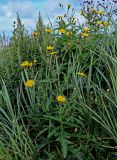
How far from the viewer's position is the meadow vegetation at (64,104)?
3359 millimetres

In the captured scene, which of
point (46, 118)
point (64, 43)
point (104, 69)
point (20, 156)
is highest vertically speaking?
point (64, 43)

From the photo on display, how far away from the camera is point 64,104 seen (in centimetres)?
334

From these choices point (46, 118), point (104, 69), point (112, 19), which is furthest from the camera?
point (112, 19)

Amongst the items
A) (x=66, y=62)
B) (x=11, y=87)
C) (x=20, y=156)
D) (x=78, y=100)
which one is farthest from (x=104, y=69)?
(x=20, y=156)

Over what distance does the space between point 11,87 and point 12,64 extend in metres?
0.37

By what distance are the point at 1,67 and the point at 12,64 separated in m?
0.16

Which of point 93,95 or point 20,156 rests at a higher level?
point 93,95

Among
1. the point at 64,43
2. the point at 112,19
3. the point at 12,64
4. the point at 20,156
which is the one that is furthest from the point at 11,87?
the point at 112,19

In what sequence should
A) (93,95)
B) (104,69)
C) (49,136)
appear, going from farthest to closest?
(104,69), (93,95), (49,136)

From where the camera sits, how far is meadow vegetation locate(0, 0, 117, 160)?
3.36 meters

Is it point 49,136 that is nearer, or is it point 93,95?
point 49,136

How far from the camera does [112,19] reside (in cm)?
483

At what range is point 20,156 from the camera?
3338 mm

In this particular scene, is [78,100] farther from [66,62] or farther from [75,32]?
[75,32]
